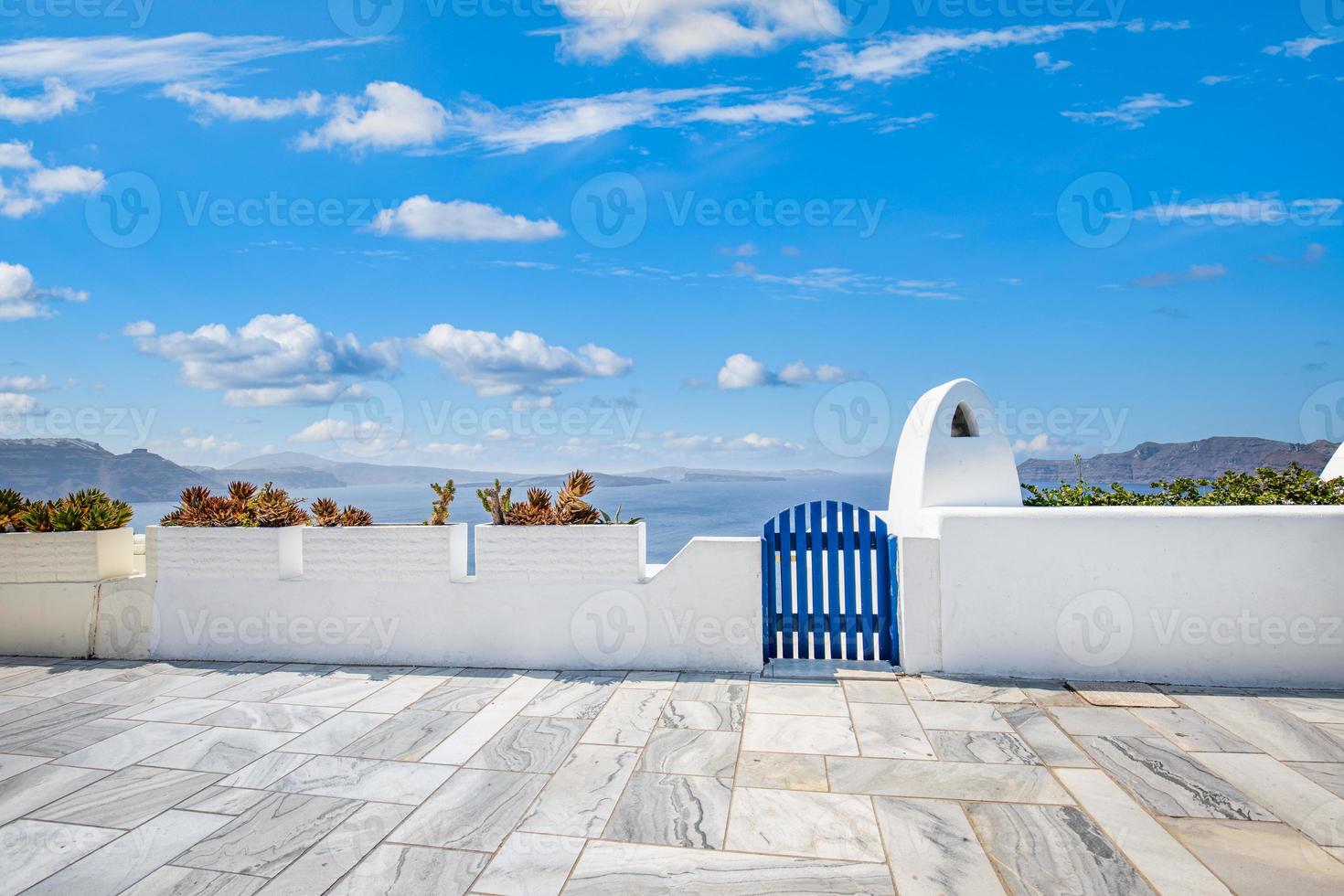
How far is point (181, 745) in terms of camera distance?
4332 millimetres

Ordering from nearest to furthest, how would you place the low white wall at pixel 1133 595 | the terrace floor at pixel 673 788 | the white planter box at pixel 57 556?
the terrace floor at pixel 673 788 < the low white wall at pixel 1133 595 < the white planter box at pixel 57 556

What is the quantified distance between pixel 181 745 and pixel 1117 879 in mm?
4786

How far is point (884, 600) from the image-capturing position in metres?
5.68

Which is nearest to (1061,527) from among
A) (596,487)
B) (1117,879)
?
(1117,879)

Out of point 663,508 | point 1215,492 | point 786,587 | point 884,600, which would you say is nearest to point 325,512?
point 786,587

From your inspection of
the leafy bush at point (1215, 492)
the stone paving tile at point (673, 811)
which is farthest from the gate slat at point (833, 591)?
the leafy bush at point (1215, 492)

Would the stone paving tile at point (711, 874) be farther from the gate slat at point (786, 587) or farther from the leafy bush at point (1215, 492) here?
the leafy bush at point (1215, 492)

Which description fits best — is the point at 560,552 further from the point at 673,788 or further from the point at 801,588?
the point at 673,788

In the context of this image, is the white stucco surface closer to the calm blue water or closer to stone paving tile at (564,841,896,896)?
the calm blue water

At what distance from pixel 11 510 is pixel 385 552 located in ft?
12.6

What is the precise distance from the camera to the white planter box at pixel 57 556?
256 inches

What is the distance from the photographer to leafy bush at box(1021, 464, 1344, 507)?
616 centimetres

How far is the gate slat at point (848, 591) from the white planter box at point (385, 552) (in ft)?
10.0

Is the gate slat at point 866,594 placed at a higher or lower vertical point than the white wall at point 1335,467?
lower
